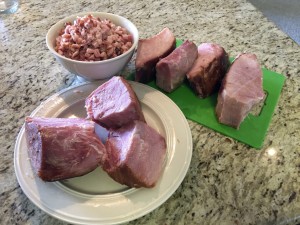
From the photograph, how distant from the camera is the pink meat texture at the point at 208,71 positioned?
3.18ft

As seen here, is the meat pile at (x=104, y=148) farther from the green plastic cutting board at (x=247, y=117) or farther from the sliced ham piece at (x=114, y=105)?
the green plastic cutting board at (x=247, y=117)

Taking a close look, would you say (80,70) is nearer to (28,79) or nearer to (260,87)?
(28,79)

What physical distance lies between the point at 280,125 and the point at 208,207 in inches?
14.9

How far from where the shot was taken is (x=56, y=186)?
0.72 m

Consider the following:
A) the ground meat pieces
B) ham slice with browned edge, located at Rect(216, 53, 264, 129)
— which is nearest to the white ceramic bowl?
the ground meat pieces

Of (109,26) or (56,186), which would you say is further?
(109,26)

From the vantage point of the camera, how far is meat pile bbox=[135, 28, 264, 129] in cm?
91

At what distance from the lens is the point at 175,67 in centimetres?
97

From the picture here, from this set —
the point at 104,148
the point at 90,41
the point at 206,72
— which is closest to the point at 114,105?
the point at 104,148

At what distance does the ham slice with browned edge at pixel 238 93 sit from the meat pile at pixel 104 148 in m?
0.24

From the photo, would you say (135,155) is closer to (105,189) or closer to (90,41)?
(105,189)

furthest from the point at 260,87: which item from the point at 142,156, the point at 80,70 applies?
the point at 80,70

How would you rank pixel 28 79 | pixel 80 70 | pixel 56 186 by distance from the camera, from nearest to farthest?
pixel 56 186 → pixel 80 70 → pixel 28 79

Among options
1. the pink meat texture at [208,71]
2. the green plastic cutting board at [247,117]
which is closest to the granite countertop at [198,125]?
the green plastic cutting board at [247,117]
